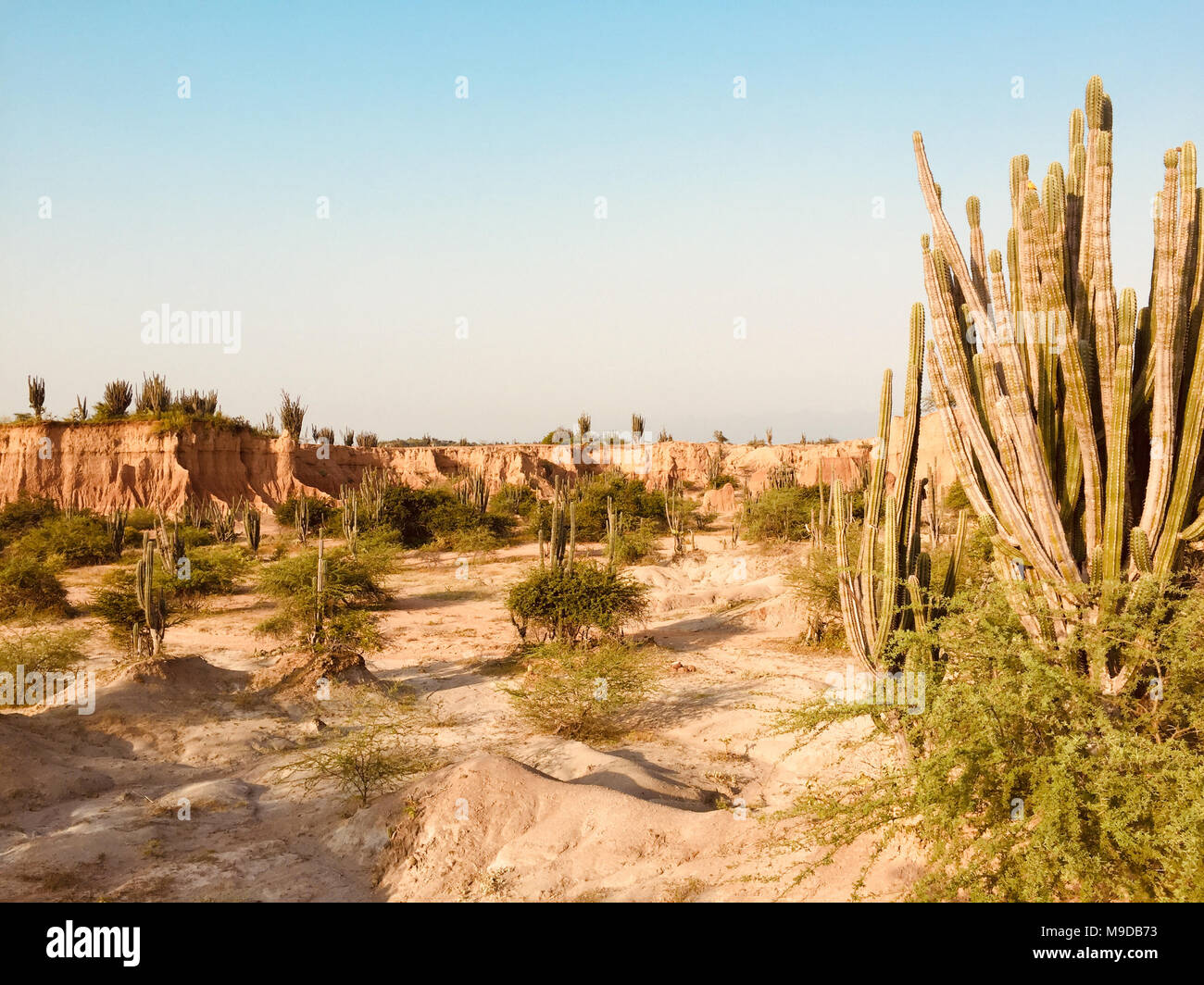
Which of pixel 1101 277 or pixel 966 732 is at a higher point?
pixel 1101 277

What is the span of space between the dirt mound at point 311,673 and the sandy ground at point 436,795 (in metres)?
0.12

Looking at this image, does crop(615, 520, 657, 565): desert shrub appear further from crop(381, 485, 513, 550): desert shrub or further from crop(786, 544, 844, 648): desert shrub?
crop(786, 544, 844, 648): desert shrub

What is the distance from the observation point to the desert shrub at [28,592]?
15780mm

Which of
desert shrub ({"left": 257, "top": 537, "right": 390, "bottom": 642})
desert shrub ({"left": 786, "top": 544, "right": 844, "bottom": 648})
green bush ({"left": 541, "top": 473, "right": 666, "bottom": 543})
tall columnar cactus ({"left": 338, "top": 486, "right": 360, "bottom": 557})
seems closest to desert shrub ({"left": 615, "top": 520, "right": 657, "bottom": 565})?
green bush ({"left": 541, "top": 473, "right": 666, "bottom": 543})

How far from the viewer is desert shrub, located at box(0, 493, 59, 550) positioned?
92.3 feet

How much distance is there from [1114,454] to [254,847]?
752 cm

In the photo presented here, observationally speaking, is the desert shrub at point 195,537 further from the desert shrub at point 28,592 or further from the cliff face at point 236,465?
the desert shrub at point 28,592

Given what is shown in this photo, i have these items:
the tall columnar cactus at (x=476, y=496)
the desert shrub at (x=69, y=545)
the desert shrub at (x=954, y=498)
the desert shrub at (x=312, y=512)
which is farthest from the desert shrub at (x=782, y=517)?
the desert shrub at (x=69, y=545)

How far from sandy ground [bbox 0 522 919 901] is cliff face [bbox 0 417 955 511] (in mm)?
18621

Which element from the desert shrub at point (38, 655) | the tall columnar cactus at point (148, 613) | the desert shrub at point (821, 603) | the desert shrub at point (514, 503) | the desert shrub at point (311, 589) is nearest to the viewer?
the desert shrub at point (38, 655)

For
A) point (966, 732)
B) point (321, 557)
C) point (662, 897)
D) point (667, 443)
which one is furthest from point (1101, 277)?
point (667, 443)

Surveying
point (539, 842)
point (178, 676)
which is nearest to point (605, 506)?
point (178, 676)

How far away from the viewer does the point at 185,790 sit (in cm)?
797
